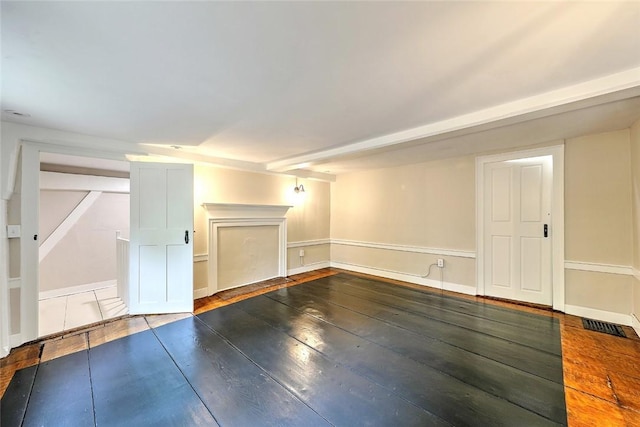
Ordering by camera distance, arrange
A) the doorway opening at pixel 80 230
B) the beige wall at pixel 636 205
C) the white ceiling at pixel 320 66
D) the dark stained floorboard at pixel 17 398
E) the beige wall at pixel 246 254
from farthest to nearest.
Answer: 1. the beige wall at pixel 246 254
2. the doorway opening at pixel 80 230
3. the beige wall at pixel 636 205
4. the dark stained floorboard at pixel 17 398
5. the white ceiling at pixel 320 66

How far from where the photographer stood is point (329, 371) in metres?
2.14

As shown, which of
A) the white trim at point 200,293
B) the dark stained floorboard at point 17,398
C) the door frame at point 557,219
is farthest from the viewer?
the white trim at point 200,293

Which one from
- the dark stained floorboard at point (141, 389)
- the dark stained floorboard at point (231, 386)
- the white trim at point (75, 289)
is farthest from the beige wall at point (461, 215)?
the white trim at point (75, 289)

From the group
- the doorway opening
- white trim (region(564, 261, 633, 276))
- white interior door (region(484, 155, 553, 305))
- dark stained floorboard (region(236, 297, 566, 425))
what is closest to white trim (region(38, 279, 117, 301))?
the doorway opening

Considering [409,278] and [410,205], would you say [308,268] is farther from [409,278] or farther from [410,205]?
[410,205]

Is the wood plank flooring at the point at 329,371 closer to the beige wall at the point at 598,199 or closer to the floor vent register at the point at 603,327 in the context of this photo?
the floor vent register at the point at 603,327

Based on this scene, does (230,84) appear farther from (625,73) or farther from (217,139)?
(625,73)

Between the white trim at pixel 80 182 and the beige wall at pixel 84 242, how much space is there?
0.25 meters

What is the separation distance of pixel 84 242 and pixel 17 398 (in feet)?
12.8

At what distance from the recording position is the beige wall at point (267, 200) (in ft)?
13.2

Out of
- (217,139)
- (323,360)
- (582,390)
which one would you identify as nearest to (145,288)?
(217,139)

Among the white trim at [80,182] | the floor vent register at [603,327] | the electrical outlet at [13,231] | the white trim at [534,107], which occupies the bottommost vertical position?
the floor vent register at [603,327]

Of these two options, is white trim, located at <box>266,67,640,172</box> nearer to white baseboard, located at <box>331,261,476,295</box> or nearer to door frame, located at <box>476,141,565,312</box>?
door frame, located at <box>476,141,565,312</box>

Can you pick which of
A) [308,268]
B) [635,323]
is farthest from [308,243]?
[635,323]
